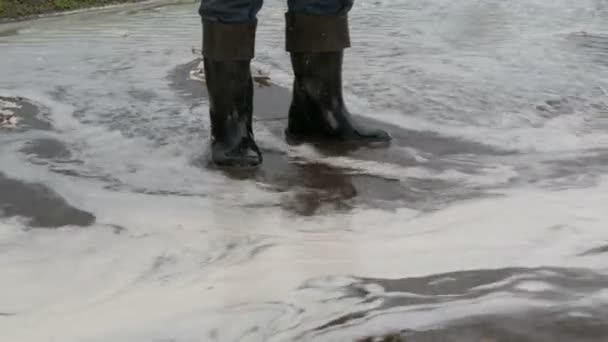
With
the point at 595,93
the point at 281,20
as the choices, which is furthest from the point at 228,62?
the point at 281,20

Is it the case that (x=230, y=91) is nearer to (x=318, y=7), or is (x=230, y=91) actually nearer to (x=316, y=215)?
(x=318, y=7)

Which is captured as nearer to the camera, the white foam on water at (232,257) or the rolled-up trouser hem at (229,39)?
the white foam on water at (232,257)

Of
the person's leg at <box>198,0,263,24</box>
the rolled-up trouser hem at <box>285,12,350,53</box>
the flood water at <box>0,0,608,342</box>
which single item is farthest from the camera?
the rolled-up trouser hem at <box>285,12,350,53</box>

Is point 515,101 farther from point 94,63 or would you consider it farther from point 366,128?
point 94,63

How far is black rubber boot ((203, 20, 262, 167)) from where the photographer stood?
8.00 feet

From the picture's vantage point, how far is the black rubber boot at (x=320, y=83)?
2.65 metres

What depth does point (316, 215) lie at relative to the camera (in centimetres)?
201

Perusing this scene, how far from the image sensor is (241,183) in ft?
7.41

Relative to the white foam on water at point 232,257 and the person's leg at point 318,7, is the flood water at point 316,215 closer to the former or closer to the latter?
the white foam on water at point 232,257

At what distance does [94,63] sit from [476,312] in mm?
2960

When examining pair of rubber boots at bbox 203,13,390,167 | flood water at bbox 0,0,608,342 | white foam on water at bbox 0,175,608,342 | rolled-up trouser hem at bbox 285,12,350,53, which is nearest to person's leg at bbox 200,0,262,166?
pair of rubber boots at bbox 203,13,390,167

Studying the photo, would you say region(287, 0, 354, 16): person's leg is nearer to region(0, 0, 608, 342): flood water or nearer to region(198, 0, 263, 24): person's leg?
region(198, 0, 263, 24): person's leg

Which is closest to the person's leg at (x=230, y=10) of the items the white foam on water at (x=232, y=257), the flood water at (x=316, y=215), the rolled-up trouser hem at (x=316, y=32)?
the rolled-up trouser hem at (x=316, y=32)

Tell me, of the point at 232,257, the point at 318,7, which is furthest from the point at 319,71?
the point at 232,257
